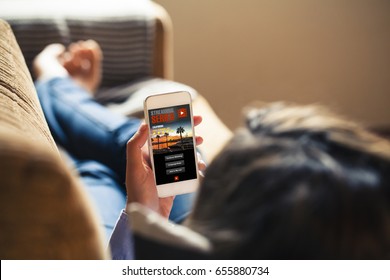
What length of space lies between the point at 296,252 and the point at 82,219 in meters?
0.17

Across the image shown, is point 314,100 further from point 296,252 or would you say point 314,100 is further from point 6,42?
point 296,252

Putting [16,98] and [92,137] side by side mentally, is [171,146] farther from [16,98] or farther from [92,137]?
[92,137]

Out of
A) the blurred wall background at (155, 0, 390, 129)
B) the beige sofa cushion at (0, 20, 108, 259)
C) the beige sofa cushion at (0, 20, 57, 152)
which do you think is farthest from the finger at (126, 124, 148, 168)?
the blurred wall background at (155, 0, 390, 129)

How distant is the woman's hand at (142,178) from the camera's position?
82 centimetres

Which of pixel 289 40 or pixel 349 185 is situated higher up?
pixel 349 185

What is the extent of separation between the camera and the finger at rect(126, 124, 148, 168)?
0.82 meters

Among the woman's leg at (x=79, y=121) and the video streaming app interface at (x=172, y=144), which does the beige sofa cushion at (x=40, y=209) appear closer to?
the video streaming app interface at (x=172, y=144)

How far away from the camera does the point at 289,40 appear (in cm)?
231

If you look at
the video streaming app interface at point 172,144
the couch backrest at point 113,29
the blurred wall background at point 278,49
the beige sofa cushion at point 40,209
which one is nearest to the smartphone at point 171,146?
the video streaming app interface at point 172,144

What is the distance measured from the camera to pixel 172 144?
2.72ft

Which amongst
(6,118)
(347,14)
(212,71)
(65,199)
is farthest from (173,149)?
(347,14)

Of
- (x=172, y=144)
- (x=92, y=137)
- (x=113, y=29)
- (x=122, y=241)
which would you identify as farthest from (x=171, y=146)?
(x=113, y=29)
